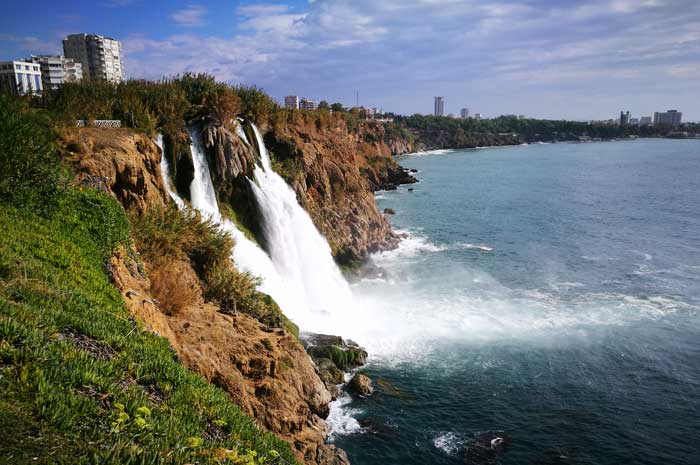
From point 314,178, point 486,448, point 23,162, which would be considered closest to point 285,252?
point 314,178

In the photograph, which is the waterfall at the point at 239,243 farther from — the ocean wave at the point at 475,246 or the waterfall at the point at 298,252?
the ocean wave at the point at 475,246

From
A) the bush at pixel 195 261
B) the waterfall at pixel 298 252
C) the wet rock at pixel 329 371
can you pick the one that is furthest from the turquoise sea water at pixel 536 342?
the bush at pixel 195 261

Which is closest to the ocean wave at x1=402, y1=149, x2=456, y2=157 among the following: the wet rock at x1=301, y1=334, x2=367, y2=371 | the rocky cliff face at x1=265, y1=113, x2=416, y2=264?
the rocky cliff face at x1=265, y1=113, x2=416, y2=264

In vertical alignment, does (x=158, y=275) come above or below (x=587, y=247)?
above

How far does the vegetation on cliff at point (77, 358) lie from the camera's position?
428cm

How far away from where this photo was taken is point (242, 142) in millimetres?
22828

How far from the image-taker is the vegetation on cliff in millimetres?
4277

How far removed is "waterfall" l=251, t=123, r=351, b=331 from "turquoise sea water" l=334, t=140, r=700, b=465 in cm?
201

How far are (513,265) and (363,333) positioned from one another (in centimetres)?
1335

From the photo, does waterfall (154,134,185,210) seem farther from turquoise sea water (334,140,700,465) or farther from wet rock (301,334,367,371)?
turquoise sea water (334,140,700,465)

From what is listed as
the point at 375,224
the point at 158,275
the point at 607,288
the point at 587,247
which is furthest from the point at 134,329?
the point at 587,247

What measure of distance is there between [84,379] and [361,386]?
1117 cm

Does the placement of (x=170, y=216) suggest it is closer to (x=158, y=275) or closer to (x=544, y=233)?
(x=158, y=275)

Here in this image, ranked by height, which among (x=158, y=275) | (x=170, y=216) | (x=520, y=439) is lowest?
(x=520, y=439)
